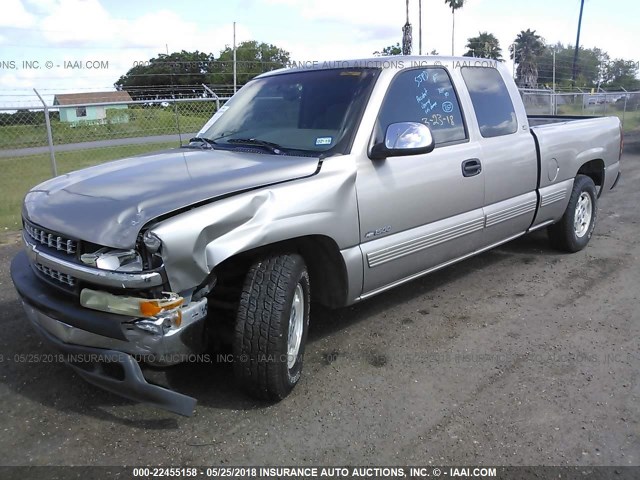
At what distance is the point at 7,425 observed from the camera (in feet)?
9.91

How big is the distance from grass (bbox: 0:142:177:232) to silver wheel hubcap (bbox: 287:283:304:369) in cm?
574

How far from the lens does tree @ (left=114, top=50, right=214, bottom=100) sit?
530 inches

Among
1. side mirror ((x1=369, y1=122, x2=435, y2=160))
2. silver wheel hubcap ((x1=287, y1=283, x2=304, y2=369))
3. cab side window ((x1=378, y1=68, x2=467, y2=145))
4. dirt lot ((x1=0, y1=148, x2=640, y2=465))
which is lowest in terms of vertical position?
dirt lot ((x1=0, y1=148, x2=640, y2=465))

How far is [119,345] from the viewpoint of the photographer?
266 cm

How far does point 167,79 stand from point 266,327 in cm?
1657

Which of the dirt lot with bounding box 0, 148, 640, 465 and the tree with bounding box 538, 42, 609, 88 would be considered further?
the tree with bounding box 538, 42, 609, 88

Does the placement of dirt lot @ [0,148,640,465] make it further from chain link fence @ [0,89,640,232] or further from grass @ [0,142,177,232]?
chain link fence @ [0,89,640,232]

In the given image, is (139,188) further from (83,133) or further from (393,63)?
(83,133)

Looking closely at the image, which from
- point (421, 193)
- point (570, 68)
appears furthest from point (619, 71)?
point (421, 193)

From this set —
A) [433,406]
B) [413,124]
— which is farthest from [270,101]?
[433,406]

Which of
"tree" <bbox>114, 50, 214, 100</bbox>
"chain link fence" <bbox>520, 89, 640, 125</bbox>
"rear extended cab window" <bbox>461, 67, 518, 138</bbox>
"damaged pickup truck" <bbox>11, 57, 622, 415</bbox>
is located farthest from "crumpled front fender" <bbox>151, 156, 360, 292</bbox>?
"chain link fence" <bbox>520, 89, 640, 125</bbox>

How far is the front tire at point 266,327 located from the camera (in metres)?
2.92

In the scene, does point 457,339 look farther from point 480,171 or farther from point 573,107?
point 573,107

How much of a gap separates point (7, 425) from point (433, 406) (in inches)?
91.5
